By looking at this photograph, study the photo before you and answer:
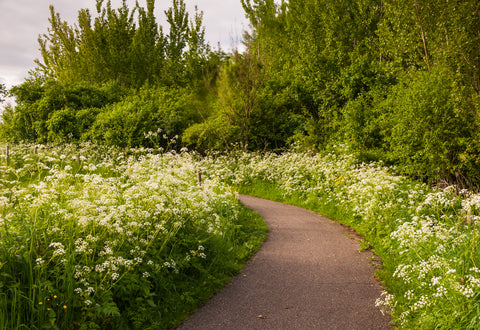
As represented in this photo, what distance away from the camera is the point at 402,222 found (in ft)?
22.3

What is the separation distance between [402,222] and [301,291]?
312 centimetres

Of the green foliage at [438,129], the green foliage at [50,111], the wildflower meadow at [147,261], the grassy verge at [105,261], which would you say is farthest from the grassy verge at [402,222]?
the green foliage at [50,111]

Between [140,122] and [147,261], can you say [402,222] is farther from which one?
[140,122]

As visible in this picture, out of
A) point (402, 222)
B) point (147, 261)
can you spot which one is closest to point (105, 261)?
point (147, 261)

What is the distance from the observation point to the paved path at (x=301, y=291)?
13.8 feet

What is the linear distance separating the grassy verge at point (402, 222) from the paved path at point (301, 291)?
36 centimetres

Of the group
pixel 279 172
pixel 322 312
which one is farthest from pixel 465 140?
pixel 322 312

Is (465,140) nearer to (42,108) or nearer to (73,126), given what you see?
(73,126)

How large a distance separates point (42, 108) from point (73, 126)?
11.3 ft

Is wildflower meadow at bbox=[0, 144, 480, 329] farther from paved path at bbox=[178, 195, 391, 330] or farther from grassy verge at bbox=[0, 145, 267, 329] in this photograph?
paved path at bbox=[178, 195, 391, 330]

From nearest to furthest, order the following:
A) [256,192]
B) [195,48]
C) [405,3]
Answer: [405,3] < [256,192] < [195,48]

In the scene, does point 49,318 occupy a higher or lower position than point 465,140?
lower

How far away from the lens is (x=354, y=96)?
18.5 metres

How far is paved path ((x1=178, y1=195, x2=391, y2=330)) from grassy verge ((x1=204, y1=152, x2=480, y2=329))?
364 millimetres
